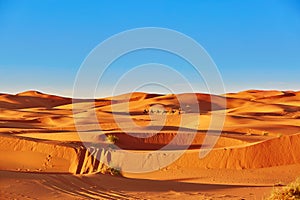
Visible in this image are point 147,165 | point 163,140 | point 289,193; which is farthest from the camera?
point 163,140

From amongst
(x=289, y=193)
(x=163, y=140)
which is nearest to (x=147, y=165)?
(x=163, y=140)

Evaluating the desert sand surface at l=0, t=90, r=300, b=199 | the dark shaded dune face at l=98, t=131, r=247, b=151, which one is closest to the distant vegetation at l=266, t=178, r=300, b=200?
the desert sand surface at l=0, t=90, r=300, b=199

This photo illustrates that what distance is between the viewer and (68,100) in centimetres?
9719

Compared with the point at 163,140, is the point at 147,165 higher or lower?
lower

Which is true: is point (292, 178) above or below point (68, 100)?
below

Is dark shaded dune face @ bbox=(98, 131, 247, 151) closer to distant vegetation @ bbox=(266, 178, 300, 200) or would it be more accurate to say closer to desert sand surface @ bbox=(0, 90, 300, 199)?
desert sand surface @ bbox=(0, 90, 300, 199)

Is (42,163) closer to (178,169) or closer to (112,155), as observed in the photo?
(112,155)

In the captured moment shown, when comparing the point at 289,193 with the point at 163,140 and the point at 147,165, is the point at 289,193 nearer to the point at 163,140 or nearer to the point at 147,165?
A: the point at 147,165

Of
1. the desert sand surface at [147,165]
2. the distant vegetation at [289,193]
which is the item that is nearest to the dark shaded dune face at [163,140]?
the desert sand surface at [147,165]

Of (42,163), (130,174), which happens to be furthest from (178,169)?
(42,163)

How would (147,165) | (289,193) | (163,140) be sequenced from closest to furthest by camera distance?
(289,193), (147,165), (163,140)

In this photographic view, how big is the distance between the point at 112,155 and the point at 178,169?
8.00 ft

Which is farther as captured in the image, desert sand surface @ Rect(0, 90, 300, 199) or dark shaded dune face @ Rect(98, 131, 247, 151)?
dark shaded dune face @ Rect(98, 131, 247, 151)

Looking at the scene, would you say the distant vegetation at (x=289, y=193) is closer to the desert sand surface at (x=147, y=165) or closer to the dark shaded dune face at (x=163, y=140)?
the desert sand surface at (x=147, y=165)
